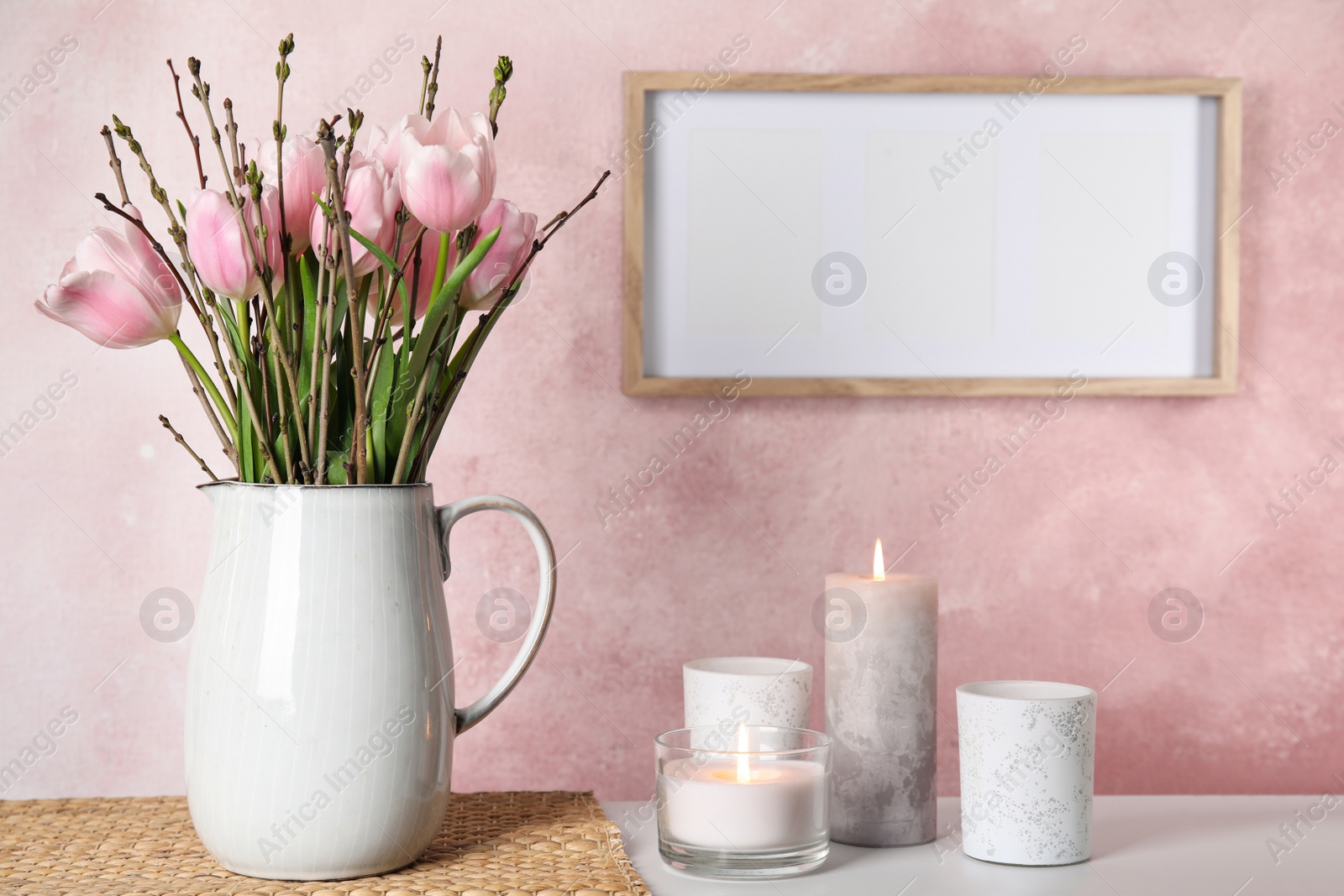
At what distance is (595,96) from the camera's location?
2.91ft

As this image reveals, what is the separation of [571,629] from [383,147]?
1.38 feet

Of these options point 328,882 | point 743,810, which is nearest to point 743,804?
point 743,810

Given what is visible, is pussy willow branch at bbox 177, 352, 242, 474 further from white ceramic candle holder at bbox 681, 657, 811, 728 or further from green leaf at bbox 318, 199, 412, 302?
white ceramic candle holder at bbox 681, 657, 811, 728

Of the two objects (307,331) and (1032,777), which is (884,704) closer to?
(1032,777)

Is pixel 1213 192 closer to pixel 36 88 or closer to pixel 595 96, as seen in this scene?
pixel 595 96

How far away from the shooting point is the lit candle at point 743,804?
2.04ft

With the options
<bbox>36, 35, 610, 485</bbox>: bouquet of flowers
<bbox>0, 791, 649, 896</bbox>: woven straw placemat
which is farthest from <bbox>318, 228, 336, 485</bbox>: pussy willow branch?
<bbox>0, 791, 649, 896</bbox>: woven straw placemat

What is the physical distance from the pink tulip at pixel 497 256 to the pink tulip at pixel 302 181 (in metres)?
0.09

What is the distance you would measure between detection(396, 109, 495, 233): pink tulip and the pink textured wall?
262 millimetres

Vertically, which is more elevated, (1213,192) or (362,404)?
(1213,192)

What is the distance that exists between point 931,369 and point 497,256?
0.40 meters

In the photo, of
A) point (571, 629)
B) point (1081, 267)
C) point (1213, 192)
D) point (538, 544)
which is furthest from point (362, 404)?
point (1213, 192)

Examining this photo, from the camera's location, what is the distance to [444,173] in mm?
584

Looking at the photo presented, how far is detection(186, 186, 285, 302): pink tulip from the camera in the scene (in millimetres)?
592
